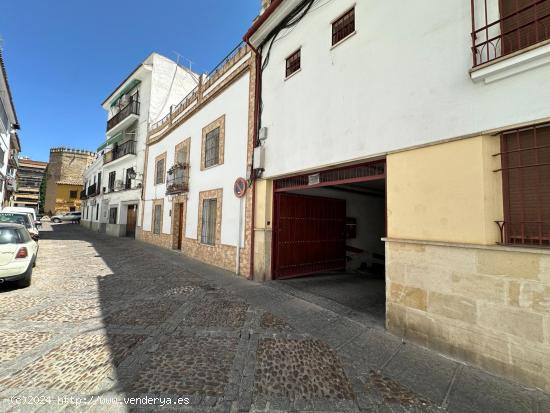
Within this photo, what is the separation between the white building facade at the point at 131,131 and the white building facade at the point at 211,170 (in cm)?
342

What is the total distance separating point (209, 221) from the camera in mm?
9984

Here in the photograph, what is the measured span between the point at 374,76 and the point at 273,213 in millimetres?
3976

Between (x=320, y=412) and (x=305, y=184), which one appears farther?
(x=305, y=184)

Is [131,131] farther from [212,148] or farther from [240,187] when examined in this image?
[240,187]

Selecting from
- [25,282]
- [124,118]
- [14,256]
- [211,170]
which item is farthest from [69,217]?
[14,256]

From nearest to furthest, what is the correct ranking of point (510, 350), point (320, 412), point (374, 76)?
point (320, 412) → point (510, 350) → point (374, 76)

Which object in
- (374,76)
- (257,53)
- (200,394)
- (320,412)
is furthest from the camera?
(257,53)

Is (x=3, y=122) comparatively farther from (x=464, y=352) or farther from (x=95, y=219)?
(x=464, y=352)

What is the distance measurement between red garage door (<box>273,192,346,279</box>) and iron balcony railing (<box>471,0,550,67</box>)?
196 inches

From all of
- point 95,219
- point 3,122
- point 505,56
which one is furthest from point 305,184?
point 95,219

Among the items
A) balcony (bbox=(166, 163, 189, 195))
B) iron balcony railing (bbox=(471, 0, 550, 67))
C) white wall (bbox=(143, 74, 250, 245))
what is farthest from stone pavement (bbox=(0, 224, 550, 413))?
balcony (bbox=(166, 163, 189, 195))

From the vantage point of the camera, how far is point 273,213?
7215 mm

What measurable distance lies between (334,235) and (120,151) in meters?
18.1

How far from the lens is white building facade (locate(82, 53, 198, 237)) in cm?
1712
